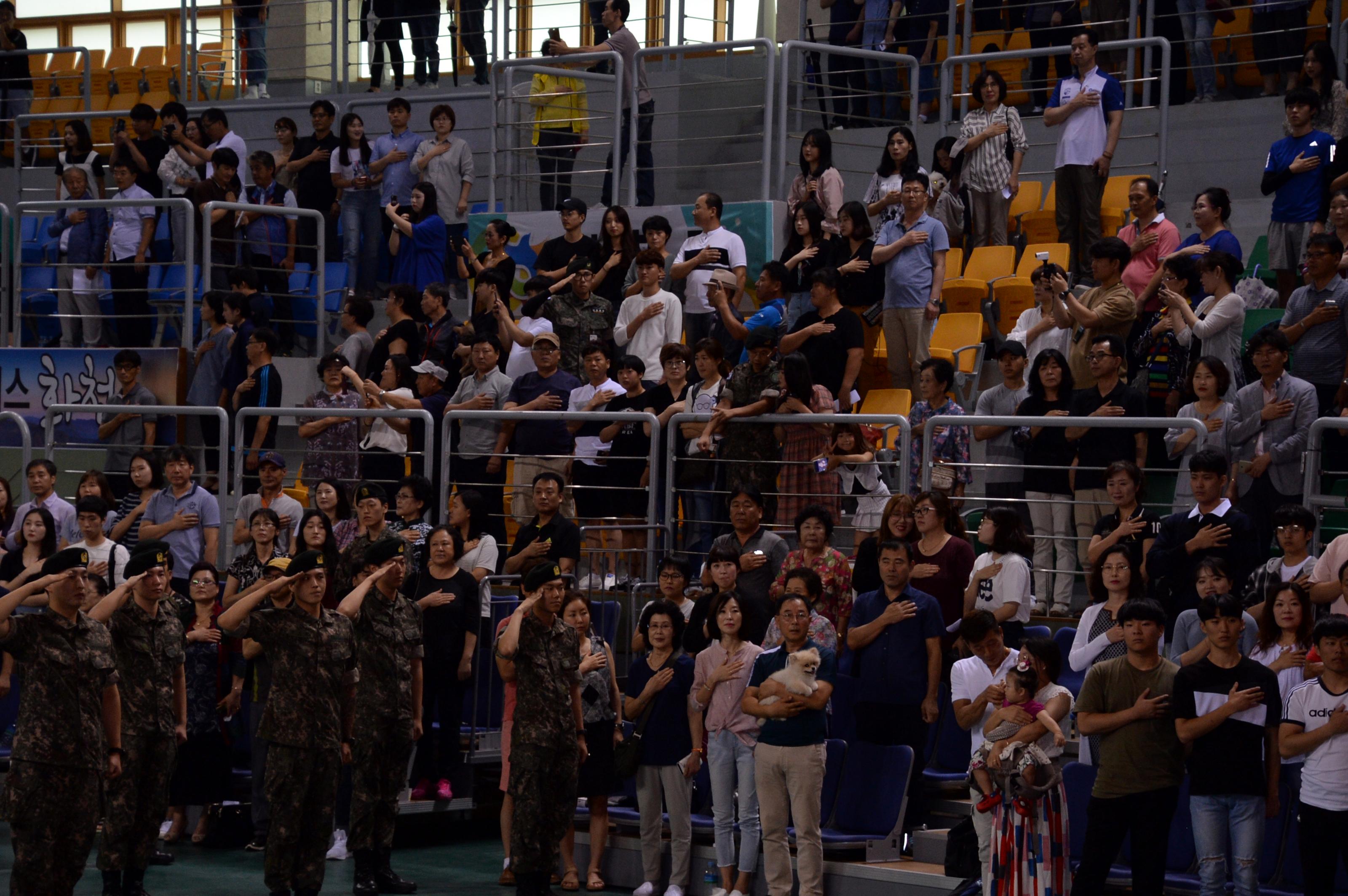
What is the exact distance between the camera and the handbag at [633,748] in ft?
33.2

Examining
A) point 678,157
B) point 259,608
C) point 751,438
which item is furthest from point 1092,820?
point 678,157

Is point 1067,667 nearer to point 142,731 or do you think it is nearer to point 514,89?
point 142,731

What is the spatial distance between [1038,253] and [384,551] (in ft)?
18.9

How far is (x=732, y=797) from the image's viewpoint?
981cm

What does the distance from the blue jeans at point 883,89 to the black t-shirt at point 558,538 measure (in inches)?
274

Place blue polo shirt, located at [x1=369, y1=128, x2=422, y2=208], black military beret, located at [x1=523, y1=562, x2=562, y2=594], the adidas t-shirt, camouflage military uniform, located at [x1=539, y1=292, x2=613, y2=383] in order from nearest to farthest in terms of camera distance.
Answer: the adidas t-shirt → black military beret, located at [x1=523, y1=562, x2=562, y2=594] → camouflage military uniform, located at [x1=539, y1=292, x2=613, y2=383] → blue polo shirt, located at [x1=369, y1=128, x2=422, y2=208]

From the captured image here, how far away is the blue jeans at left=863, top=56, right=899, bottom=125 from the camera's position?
1678 centimetres

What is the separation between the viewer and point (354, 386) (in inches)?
515

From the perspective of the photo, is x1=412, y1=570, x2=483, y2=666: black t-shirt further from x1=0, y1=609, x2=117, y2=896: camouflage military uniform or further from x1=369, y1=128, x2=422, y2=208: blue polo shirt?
x1=369, y1=128, x2=422, y2=208: blue polo shirt

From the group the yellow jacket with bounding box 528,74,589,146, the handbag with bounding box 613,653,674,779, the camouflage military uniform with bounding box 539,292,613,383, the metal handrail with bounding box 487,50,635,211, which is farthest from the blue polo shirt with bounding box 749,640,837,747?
the yellow jacket with bounding box 528,74,589,146

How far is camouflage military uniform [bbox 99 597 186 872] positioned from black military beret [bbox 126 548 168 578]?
0.75ft

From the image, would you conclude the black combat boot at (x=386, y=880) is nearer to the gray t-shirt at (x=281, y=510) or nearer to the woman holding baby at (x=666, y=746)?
the woman holding baby at (x=666, y=746)

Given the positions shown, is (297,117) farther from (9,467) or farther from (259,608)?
(259,608)

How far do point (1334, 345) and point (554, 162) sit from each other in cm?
799
